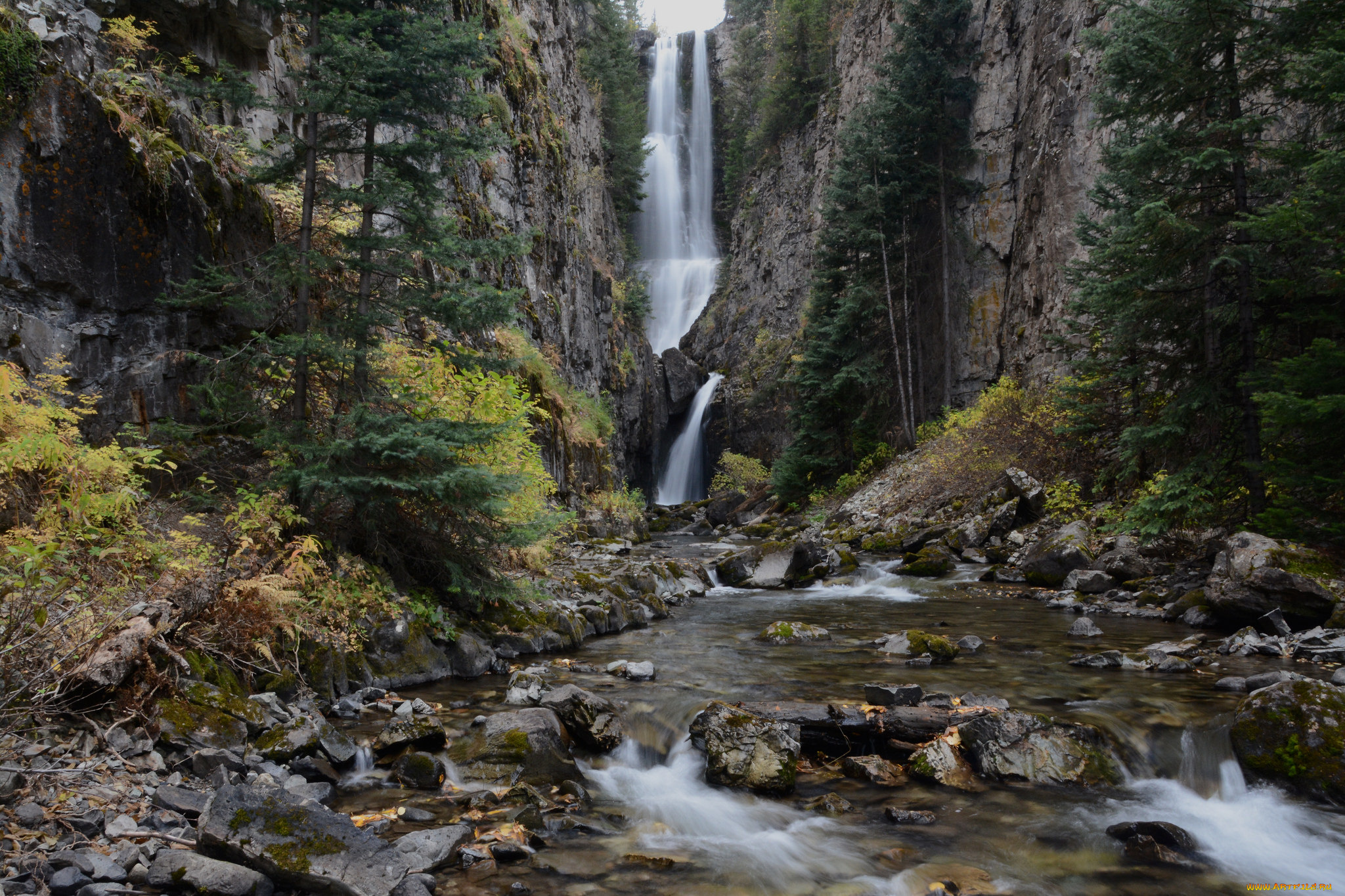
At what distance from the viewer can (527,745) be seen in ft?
16.8

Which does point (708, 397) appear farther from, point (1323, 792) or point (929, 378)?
point (1323, 792)

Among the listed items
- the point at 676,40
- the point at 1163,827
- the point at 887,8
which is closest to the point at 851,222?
the point at 887,8

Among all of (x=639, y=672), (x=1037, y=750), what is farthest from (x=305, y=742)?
(x=1037, y=750)

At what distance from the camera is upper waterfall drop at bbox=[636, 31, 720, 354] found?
146 ft

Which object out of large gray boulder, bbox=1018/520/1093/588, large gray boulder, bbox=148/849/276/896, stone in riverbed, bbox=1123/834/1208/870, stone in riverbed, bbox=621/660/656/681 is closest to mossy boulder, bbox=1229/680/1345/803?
stone in riverbed, bbox=1123/834/1208/870

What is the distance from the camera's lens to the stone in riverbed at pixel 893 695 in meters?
6.07

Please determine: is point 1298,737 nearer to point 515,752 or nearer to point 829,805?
point 829,805

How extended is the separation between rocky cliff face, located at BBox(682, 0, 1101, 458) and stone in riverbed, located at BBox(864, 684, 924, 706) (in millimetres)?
12307

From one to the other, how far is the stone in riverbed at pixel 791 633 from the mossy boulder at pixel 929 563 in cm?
551

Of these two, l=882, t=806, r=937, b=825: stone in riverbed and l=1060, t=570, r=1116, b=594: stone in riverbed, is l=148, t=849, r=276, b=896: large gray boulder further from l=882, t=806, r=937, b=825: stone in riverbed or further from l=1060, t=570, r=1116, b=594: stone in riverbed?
l=1060, t=570, r=1116, b=594: stone in riverbed

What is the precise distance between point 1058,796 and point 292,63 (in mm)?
13751

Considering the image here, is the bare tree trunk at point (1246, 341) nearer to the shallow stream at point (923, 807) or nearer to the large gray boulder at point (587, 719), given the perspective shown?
the shallow stream at point (923, 807)

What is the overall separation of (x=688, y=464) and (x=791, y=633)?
28036mm

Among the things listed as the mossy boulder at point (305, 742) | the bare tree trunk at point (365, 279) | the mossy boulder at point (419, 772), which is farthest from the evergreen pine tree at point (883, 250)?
the mossy boulder at point (305, 742)
